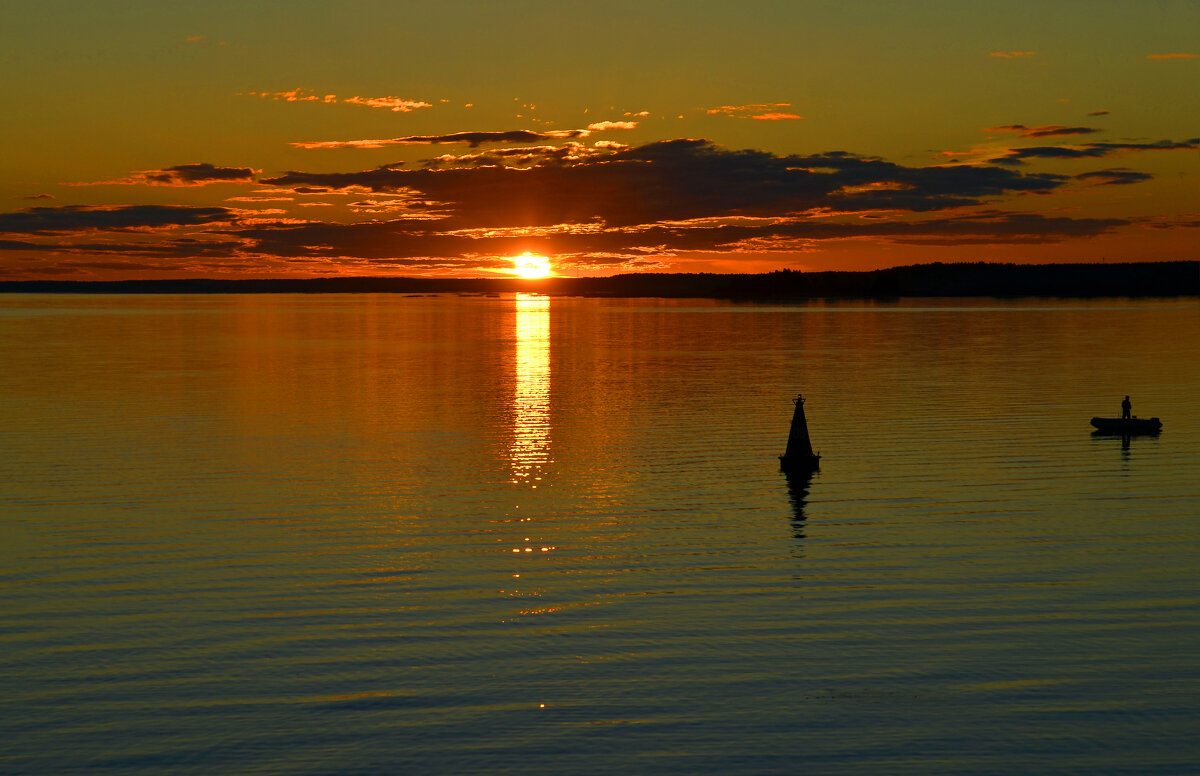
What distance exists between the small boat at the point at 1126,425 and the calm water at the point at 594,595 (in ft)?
3.42

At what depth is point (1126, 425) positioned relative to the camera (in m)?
43.3

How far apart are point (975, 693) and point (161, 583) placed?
51.5 feet

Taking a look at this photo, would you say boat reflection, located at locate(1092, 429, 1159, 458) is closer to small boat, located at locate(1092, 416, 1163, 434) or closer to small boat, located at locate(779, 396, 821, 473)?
small boat, located at locate(1092, 416, 1163, 434)

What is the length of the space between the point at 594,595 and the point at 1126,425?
31.1 m

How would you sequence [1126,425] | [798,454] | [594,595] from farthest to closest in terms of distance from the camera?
1. [1126,425]
2. [798,454]
3. [594,595]

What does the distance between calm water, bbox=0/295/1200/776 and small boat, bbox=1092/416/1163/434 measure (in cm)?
104

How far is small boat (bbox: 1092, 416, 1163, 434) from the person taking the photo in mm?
43344

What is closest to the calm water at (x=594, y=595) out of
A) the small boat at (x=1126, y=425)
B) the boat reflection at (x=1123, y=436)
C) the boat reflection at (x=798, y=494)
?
the boat reflection at (x=798, y=494)

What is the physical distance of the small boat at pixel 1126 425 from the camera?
43.3 meters

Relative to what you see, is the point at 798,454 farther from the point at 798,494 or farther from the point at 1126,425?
the point at 1126,425

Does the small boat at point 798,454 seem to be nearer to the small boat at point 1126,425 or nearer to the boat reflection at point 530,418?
the boat reflection at point 530,418

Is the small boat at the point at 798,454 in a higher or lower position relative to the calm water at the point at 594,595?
higher

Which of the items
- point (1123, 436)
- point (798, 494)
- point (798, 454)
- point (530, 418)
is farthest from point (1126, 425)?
point (530, 418)

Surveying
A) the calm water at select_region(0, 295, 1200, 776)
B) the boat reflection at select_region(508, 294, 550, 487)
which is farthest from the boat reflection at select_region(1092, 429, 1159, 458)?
the boat reflection at select_region(508, 294, 550, 487)
